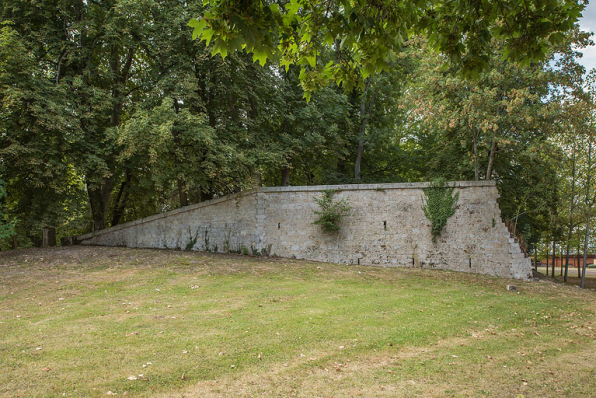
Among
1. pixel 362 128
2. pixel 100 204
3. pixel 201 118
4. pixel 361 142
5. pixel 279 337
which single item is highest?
pixel 362 128

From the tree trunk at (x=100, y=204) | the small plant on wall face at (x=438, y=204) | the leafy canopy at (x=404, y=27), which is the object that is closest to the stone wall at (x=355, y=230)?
the small plant on wall face at (x=438, y=204)

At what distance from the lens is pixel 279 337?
5.54 m

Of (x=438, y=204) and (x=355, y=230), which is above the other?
(x=438, y=204)

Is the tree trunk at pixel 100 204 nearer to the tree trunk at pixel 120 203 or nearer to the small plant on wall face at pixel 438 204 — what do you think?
the tree trunk at pixel 120 203

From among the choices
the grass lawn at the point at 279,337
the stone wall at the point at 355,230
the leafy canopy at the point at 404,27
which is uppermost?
the leafy canopy at the point at 404,27

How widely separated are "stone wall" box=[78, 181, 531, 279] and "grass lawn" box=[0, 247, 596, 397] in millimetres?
2342

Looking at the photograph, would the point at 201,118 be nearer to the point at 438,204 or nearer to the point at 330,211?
the point at 330,211

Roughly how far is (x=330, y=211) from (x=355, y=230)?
1253 mm

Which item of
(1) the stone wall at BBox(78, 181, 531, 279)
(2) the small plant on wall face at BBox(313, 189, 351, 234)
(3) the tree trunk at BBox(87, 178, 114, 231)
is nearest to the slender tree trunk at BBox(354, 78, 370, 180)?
(2) the small plant on wall face at BBox(313, 189, 351, 234)

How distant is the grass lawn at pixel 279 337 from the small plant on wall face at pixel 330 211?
11.7 feet

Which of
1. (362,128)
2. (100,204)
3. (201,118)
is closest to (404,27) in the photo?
(201,118)

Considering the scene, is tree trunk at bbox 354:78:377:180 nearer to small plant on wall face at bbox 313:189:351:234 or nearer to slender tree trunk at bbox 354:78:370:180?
slender tree trunk at bbox 354:78:370:180

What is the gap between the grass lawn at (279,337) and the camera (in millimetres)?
4008

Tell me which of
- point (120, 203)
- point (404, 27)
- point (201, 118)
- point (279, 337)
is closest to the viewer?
point (404, 27)
